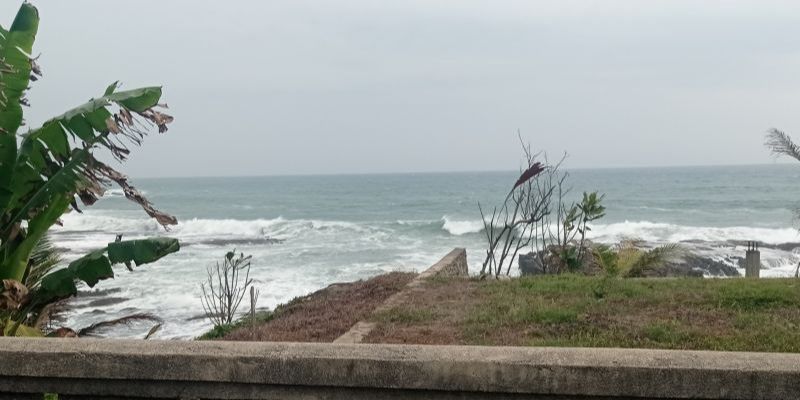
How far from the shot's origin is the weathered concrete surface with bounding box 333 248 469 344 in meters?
6.96

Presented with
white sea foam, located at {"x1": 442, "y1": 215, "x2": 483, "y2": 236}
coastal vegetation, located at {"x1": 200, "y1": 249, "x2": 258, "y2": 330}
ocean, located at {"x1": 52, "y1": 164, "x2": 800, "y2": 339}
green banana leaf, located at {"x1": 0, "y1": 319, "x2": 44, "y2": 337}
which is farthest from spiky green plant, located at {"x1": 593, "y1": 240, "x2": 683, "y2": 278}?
white sea foam, located at {"x1": 442, "y1": 215, "x2": 483, "y2": 236}

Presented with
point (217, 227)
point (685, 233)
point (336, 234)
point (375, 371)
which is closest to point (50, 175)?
point (375, 371)

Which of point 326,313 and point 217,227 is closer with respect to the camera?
point 326,313

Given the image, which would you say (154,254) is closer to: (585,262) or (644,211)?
(585,262)

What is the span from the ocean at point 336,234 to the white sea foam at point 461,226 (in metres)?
0.07

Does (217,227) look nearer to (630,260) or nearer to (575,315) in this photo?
(630,260)

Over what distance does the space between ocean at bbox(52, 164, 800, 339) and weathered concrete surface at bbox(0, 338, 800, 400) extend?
308 cm

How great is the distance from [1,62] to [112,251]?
4.80 ft

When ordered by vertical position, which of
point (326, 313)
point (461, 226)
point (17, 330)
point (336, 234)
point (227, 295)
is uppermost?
point (17, 330)

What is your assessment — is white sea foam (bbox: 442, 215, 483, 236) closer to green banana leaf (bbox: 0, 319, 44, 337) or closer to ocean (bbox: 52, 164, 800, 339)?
ocean (bbox: 52, 164, 800, 339)

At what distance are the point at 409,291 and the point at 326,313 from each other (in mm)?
1330

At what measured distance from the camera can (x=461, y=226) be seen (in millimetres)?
45969

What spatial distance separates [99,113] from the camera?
5383mm

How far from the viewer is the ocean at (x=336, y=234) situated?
19594 mm
